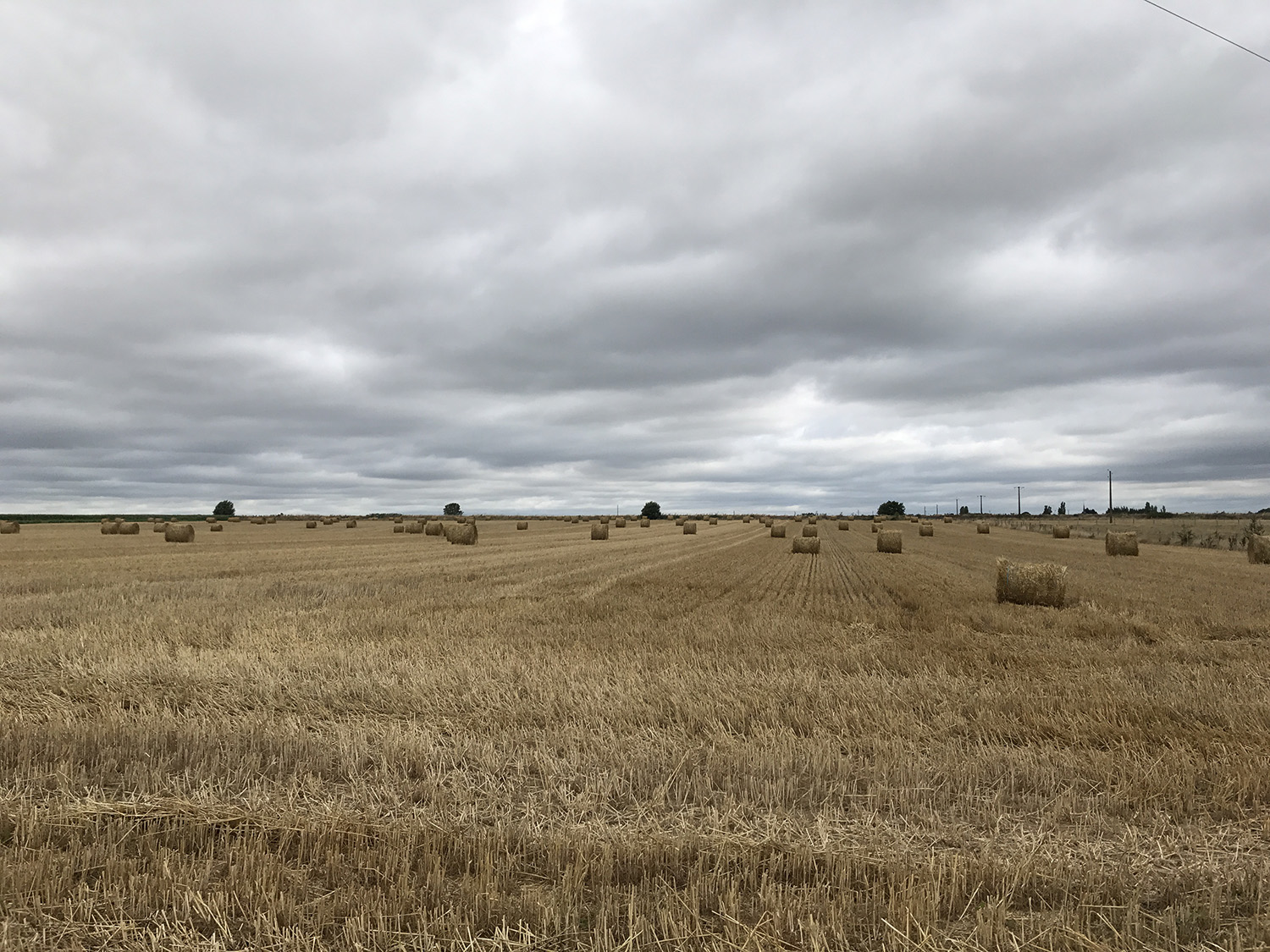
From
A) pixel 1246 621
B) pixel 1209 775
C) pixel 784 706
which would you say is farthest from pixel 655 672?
pixel 1246 621

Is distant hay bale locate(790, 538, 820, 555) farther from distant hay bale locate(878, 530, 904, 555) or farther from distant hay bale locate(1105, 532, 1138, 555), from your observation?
distant hay bale locate(1105, 532, 1138, 555)

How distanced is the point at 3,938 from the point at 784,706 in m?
6.21

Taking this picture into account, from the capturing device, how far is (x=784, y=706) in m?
7.93

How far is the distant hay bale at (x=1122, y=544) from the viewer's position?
111 ft

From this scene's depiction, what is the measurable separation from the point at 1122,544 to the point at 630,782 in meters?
35.2

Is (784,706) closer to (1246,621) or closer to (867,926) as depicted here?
(867,926)

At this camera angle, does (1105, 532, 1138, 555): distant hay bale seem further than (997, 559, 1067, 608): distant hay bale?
Yes

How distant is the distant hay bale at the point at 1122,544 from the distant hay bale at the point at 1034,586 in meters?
20.8

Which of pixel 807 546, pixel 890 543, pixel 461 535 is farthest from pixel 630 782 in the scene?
pixel 461 535

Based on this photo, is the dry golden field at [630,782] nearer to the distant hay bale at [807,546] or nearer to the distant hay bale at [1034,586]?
the distant hay bale at [1034,586]

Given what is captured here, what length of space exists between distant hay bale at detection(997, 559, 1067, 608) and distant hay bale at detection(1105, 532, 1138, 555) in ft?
68.3

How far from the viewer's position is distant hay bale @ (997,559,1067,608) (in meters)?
16.3

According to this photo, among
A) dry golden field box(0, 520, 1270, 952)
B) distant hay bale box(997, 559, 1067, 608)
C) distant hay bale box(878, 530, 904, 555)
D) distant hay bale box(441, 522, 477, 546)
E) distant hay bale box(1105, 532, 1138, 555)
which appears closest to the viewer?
dry golden field box(0, 520, 1270, 952)

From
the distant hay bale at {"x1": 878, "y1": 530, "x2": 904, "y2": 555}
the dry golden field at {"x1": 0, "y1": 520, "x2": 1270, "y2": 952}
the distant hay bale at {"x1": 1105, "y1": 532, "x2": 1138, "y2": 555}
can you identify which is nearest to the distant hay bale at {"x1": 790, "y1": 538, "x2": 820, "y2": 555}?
the distant hay bale at {"x1": 878, "y1": 530, "x2": 904, "y2": 555}
